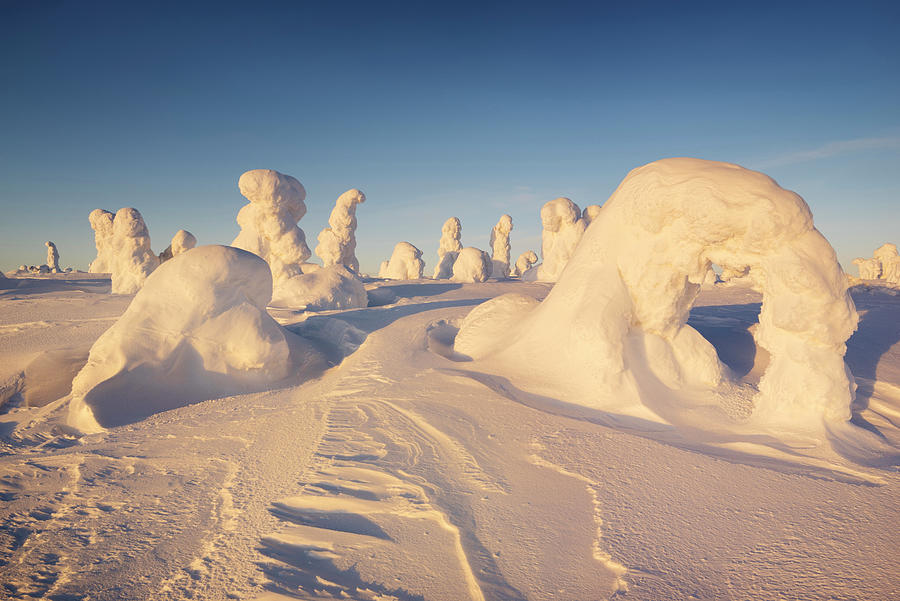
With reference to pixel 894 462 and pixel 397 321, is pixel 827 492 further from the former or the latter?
pixel 397 321

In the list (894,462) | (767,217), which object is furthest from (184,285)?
(894,462)

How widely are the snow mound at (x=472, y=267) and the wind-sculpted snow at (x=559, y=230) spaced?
3.05m

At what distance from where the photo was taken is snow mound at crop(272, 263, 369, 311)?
33.2 feet

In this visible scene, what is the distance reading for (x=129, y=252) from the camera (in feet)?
49.3

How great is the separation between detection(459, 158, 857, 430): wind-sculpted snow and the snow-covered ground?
447 millimetres

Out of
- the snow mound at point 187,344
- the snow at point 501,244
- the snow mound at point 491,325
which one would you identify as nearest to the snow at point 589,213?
the snow at point 501,244

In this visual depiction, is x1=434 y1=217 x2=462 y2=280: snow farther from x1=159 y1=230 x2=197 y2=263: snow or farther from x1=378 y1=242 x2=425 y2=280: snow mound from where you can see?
x1=159 y1=230 x2=197 y2=263: snow

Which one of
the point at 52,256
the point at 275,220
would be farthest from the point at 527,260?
the point at 52,256

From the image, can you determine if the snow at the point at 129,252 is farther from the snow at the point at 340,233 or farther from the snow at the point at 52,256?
the snow at the point at 52,256

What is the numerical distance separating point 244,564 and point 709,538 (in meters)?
2.18

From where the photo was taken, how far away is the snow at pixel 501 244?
2858cm

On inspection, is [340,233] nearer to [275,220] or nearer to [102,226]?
[275,220]

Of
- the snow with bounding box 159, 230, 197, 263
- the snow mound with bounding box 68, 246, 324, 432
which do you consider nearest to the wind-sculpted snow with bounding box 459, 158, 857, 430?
the snow mound with bounding box 68, 246, 324, 432

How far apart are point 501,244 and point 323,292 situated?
20000mm
